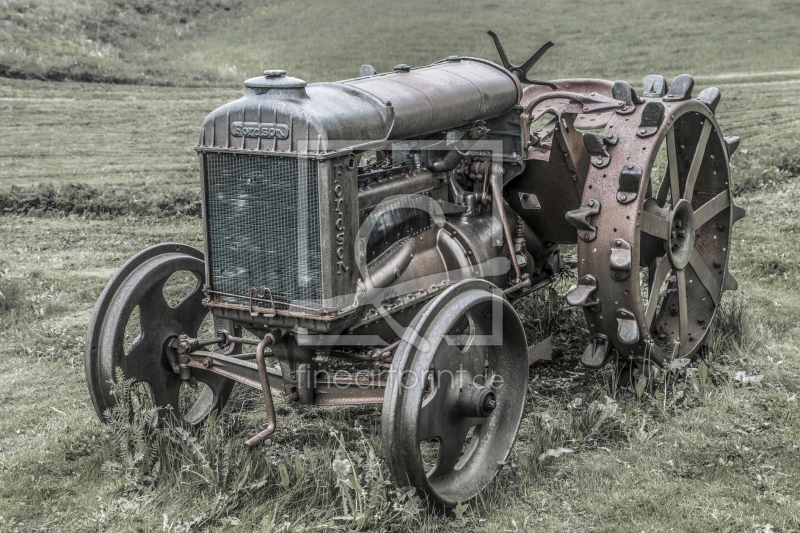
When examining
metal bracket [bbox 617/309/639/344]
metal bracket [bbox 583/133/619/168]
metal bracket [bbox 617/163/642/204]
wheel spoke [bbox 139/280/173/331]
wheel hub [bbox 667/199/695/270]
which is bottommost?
metal bracket [bbox 617/309/639/344]

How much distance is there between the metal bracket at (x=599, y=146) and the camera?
4109 mm

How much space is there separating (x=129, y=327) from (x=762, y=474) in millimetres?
3835

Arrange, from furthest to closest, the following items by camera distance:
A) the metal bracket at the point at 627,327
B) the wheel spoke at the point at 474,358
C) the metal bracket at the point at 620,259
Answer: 1. the metal bracket at the point at 627,327
2. the metal bracket at the point at 620,259
3. the wheel spoke at the point at 474,358

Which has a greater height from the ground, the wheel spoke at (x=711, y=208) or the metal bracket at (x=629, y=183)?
the metal bracket at (x=629, y=183)

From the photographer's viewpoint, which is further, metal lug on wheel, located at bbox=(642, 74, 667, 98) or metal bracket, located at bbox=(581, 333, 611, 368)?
metal lug on wheel, located at bbox=(642, 74, 667, 98)

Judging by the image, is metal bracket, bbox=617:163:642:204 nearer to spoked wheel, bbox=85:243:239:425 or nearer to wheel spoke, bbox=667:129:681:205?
wheel spoke, bbox=667:129:681:205

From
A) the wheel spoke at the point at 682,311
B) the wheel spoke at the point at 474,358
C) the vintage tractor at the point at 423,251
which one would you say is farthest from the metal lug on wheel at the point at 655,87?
the wheel spoke at the point at 474,358

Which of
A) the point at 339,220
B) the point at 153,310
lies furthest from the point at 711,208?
the point at 153,310

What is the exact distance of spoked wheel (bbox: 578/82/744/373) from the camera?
Result: 405cm

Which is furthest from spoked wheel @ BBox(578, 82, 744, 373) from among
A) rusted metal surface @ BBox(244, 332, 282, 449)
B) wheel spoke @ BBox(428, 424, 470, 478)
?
rusted metal surface @ BBox(244, 332, 282, 449)

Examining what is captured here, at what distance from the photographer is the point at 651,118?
417 centimetres

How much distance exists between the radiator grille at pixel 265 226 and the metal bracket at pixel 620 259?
4.78 feet

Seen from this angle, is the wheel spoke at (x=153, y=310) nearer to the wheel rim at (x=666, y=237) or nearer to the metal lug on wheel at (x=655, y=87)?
the wheel rim at (x=666, y=237)

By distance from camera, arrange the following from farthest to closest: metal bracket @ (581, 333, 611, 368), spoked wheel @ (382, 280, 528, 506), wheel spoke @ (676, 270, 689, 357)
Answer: wheel spoke @ (676, 270, 689, 357) < metal bracket @ (581, 333, 611, 368) < spoked wheel @ (382, 280, 528, 506)
